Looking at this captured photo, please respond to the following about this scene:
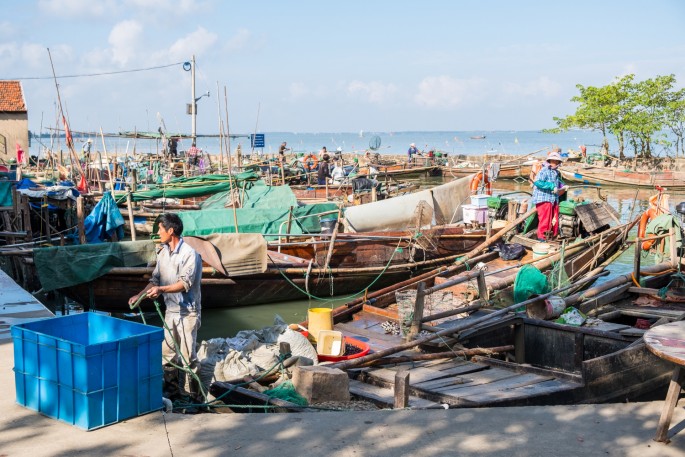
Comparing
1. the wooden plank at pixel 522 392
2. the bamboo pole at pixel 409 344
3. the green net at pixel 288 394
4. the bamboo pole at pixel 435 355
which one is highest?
the bamboo pole at pixel 409 344

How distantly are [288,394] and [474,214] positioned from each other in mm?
11049

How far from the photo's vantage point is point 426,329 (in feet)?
26.1

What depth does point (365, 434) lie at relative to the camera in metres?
4.61

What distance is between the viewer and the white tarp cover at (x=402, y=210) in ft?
50.7

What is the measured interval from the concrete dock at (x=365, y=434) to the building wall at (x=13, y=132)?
35163 millimetres

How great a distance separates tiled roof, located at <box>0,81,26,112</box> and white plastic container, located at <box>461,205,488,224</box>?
28.7 meters

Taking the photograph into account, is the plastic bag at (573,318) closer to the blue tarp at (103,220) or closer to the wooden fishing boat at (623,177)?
the blue tarp at (103,220)

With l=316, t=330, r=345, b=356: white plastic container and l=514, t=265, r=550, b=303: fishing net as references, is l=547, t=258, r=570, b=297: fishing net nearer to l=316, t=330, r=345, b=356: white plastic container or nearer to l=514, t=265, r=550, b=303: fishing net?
l=514, t=265, r=550, b=303: fishing net

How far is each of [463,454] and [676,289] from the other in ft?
25.6

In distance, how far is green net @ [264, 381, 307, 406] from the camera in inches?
224

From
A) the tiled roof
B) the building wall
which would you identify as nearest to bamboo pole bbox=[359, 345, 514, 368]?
the building wall

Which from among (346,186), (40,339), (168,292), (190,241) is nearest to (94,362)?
(40,339)

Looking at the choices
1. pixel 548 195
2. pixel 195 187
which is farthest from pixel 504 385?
pixel 195 187

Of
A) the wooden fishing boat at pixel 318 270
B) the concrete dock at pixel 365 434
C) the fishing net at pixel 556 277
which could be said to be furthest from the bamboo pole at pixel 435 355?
the wooden fishing boat at pixel 318 270
